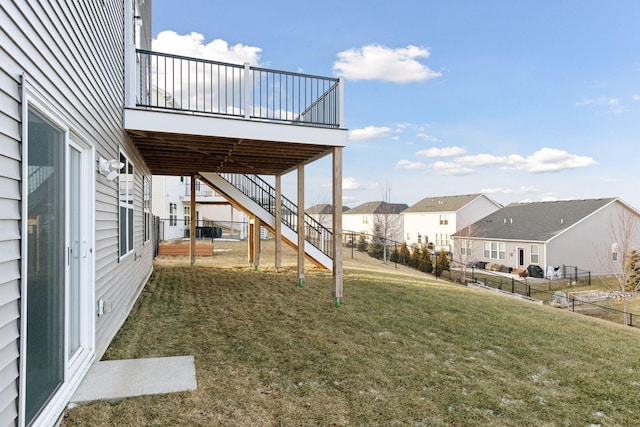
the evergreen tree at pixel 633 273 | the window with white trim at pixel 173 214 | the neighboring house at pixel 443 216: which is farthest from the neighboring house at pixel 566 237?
the window with white trim at pixel 173 214

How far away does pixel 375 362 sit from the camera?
13.7ft

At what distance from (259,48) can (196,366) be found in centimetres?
1315

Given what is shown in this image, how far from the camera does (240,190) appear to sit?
11.4m

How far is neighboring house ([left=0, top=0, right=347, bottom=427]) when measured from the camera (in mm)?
2082

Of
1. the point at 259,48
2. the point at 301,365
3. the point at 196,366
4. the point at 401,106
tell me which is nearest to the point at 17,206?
the point at 196,366

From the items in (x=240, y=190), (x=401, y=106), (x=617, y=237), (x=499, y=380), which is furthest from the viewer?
(x=617, y=237)

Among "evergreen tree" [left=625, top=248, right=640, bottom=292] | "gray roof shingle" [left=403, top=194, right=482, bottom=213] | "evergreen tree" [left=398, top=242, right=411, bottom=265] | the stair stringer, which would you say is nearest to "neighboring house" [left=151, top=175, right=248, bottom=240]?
the stair stringer

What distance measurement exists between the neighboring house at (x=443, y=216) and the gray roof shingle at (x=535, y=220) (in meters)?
2.73

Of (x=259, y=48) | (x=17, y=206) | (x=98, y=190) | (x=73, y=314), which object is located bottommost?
(x=73, y=314)

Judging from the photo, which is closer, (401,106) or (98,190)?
(98,190)

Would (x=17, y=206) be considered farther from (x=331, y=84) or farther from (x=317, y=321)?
(x=331, y=84)

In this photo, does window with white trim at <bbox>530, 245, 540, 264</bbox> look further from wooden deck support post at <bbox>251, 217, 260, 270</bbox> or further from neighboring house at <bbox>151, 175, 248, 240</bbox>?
wooden deck support post at <bbox>251, 217, 260, 270</bbox>

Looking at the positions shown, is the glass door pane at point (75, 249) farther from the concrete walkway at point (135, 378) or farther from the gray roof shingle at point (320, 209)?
the gray roof shingle at point (320, 209)

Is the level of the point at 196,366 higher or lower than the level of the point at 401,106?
lower
